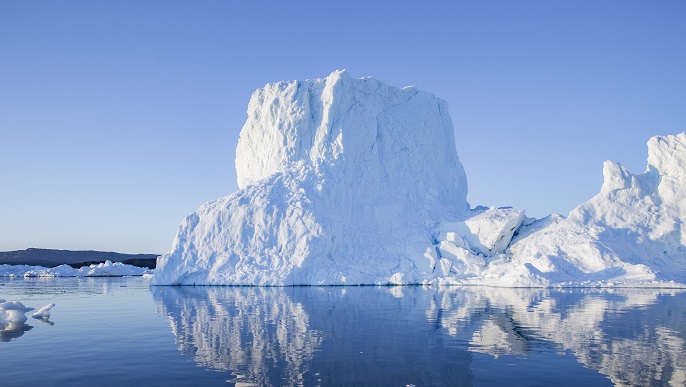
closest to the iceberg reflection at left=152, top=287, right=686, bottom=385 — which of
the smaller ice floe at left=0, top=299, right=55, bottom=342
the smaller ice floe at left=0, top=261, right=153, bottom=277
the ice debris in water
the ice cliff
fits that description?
the smaller ice floe at left=0, top=299, right=55, bottom=342

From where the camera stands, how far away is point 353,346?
11.8 m

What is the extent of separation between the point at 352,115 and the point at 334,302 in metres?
24.0

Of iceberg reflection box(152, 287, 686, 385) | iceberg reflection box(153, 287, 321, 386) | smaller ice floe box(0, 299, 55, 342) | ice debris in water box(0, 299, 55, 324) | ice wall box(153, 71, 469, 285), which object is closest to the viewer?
iceberg reflection box(152, 287, 686, 385)

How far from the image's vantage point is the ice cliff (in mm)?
35406

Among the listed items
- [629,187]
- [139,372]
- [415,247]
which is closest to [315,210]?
[415,247]

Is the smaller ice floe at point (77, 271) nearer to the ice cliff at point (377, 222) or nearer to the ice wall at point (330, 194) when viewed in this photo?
the ice wall at point (330, 194)

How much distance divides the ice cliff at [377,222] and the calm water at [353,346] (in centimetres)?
1539

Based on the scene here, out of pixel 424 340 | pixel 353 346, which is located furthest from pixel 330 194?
pixel 353 346

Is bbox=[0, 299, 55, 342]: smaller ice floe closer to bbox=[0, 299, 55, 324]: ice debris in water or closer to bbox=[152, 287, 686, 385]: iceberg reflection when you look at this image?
bbox=[0, 299, 55, 324]: ice debris in water

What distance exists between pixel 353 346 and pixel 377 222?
2992 cm

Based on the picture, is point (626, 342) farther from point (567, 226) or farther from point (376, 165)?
point (376, 165)

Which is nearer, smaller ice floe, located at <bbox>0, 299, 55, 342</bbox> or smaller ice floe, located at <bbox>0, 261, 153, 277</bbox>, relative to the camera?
smaller ice floe, located at <bbox>0, 299, 55, 342</bbox>

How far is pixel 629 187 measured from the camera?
127ft

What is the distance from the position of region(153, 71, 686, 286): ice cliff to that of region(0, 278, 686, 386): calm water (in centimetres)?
1539
